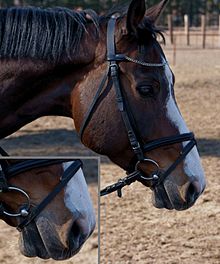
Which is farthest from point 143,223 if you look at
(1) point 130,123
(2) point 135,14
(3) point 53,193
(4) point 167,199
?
(3) point 53,193

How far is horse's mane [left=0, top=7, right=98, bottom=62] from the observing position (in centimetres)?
214

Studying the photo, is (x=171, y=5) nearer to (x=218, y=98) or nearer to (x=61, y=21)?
(x=218, y=98)

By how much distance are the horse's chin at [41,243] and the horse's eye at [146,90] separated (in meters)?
0.64

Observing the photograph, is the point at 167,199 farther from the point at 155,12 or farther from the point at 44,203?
the point at 155,12

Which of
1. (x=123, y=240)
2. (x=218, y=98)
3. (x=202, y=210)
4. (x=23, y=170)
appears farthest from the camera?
(x=218, y=98)

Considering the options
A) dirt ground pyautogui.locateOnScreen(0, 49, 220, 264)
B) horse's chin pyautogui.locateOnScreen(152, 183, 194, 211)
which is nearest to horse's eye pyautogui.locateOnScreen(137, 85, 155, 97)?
horse's chin pyautogui.locateOnScreen(152, 183, 194, 211)

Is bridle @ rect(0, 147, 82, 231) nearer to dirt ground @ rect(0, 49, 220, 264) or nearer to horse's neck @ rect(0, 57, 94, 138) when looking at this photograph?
dirt ground @ rect(0, 49, 220, 264)

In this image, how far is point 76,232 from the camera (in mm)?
1830

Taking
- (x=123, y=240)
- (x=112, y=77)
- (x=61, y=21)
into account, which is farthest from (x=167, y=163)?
(x=123, y=240)

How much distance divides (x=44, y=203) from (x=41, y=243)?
14cm

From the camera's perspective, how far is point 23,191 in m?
1.79

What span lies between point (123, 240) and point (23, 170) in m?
2.21

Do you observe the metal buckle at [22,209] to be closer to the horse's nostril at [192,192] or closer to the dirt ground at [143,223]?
the dirt ground at [143,223]

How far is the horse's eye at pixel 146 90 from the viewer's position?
6.99 ft
